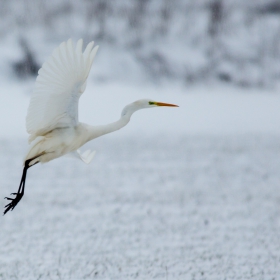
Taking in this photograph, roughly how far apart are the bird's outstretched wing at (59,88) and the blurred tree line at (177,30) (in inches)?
761

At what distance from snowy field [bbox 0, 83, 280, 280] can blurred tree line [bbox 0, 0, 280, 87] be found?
7.55 meters

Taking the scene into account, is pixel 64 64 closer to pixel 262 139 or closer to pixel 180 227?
pixel 180 227

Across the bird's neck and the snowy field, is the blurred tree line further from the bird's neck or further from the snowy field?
the bird's neck

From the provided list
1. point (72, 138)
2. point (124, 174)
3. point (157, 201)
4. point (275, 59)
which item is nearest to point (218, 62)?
point (275, 59)

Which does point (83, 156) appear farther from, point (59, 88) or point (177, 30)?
point (177, 30)

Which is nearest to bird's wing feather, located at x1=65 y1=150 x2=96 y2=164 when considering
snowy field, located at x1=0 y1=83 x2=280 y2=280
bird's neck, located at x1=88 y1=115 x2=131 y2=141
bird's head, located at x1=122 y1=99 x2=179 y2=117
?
bird's neck, located at x1=88 y1=115 x2=131 y2=141

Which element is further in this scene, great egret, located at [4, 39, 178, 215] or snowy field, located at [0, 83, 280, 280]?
snowy field, located at [0, 83, 280, 280]

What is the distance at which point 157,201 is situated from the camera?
29.5 ft

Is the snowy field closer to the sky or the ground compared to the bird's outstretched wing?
closer to the ground

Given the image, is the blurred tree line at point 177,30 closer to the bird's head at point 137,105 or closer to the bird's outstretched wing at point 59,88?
the bird's head at point 137,105

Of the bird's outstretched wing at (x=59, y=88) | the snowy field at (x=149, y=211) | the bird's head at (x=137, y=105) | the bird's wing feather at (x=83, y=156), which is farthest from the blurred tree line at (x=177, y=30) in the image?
the bird's outstretched wing at (x=59, y=88)

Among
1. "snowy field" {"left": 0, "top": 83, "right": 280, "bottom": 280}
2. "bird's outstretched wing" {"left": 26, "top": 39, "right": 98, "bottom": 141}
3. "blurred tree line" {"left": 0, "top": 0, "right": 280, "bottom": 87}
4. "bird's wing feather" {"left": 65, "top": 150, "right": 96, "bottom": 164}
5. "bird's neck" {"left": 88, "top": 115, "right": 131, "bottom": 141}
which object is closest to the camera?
"bird's outstretched wing" {"left": 26, "top": 39, "right": 98, "bottom": 141}

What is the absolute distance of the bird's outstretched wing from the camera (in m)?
4.23

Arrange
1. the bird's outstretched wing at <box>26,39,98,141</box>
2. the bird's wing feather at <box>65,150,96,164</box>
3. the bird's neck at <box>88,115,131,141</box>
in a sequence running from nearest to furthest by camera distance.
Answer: the bird's outstretched wing at <box>26,39,98,141</box> < the bird's neck at <box>88,115,131,141</box> < the bird's wing feather at <box>65,150,96,164</box>
